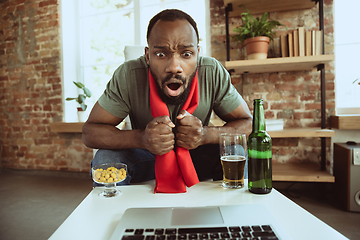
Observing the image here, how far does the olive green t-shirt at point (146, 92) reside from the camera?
3.87 ft

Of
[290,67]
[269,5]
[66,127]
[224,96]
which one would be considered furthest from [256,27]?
[66,127]

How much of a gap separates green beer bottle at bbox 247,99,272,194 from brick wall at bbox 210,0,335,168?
1526 millimetres

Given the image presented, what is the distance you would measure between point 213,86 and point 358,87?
1.77m

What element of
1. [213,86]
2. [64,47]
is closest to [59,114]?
[64,47]

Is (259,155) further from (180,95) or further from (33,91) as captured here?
(33,91)

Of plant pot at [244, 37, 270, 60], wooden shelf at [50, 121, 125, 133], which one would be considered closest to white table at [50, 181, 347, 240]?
plant pot at [244, 37, 270, 60]

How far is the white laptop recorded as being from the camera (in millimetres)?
486

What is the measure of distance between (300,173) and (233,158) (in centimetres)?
134

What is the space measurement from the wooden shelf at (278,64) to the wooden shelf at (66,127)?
69.7 inches

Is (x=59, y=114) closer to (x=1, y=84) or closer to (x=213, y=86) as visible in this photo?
(x=1, y=84)

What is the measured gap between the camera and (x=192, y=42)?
0.97m

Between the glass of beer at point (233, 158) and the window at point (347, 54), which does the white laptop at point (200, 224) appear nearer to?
the glass of beer at point (233, 158)

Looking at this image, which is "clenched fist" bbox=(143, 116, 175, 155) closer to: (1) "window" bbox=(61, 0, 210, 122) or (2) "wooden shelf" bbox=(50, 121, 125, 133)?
(2) "wooden shelf" bbox=(50, 121, 125, 133)

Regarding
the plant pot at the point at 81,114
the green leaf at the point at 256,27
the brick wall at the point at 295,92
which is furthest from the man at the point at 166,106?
the plant pot at the point at 81,114
